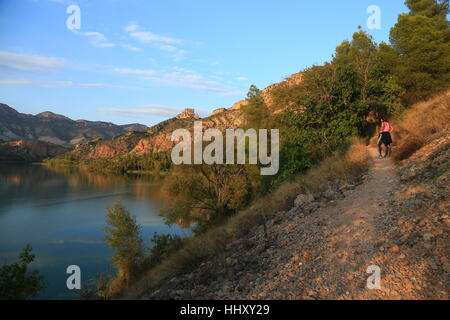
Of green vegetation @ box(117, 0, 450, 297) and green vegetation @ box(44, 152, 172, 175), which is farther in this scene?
green vegetation @ box(44, 152, 172, 175)

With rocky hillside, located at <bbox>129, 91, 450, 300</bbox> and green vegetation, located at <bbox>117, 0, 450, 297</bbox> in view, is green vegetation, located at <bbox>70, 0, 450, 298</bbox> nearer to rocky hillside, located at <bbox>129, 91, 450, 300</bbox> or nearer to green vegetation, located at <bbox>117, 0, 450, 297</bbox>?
green vegetation, located at <bbox>117, 0, 450, 297</bbox>

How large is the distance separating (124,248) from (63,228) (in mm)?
16490

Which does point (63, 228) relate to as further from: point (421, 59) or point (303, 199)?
point (421, 59)

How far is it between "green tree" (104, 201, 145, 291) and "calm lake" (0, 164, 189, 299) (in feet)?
8.23

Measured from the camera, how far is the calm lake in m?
22.9

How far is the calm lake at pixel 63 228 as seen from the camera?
2289cm

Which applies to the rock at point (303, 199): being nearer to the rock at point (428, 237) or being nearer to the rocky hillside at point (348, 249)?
the rocky hillside at point (348, 249)

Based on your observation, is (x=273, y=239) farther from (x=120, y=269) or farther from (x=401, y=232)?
(x=120, y=269)

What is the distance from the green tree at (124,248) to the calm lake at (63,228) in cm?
251

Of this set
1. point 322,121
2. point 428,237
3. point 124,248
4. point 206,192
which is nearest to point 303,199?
point 428,237

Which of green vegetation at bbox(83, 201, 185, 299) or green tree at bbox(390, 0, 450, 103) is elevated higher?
green tree at bbox(390, 0, 450, 103)

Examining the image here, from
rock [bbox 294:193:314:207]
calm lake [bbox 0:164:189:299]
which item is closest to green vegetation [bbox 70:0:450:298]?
rock [bbox 294:193:314:207]
